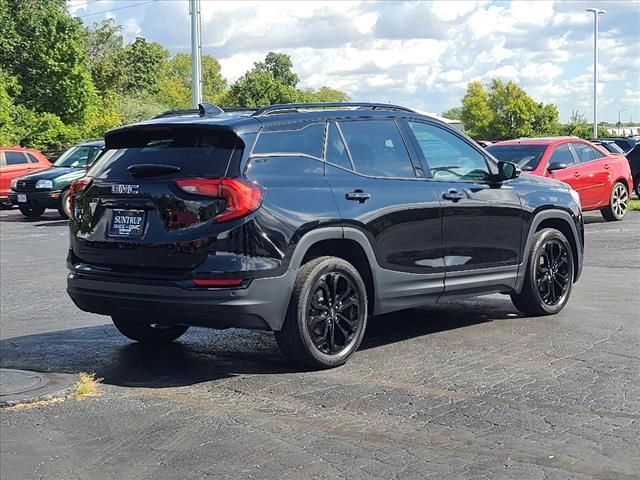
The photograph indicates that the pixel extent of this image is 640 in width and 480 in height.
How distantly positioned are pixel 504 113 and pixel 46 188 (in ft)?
219

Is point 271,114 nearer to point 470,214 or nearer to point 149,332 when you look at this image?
point 470,214

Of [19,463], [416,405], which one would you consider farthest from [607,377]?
[19,463]

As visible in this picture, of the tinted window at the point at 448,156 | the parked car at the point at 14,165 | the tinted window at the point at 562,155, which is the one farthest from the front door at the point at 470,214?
the parked car at the point at 14,165

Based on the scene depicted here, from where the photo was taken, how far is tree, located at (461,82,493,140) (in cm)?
8831

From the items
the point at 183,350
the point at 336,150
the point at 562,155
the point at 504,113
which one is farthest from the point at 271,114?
the point at 504,113

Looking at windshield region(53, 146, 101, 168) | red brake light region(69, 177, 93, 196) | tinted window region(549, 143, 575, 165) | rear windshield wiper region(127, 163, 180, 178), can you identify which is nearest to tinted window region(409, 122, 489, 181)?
rear windshield wiper region(127, 163, 180, 178)

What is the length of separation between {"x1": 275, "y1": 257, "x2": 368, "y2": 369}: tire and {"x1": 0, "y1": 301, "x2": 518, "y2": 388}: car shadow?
241 millimetres

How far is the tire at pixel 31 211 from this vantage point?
23.7m

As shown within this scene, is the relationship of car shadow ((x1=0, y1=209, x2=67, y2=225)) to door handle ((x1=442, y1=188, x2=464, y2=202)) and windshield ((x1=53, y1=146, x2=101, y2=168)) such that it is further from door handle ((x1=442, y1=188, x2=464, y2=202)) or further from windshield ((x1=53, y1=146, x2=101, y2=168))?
door handle ((x1=442, y1=188, x2=464, y2=202))

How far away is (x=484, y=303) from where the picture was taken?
31.1 feet

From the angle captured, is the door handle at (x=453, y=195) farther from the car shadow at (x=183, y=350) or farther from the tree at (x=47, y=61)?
the tree at (x=47, y=61)

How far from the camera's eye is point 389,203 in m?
7.08

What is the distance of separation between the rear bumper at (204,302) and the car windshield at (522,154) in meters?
11.0

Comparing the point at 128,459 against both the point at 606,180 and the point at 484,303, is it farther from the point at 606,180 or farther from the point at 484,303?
the point at 606,180
